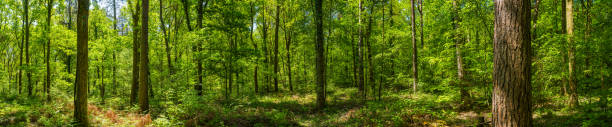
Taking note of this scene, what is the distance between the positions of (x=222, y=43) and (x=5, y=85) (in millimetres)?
26488

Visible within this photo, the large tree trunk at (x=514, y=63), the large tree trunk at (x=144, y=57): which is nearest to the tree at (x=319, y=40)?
the large tree trunk at (x=144, y=57)

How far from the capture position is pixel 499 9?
3.44 metres

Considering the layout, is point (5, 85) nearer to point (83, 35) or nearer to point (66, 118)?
point (66, 118)

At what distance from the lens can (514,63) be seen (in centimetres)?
331

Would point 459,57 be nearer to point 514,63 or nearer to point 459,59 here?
point 459,59

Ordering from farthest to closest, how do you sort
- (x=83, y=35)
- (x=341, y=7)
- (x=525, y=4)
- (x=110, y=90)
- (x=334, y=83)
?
(x=110, y=90), (x=334, y=83), (x=341, y=7), (x=83, y=35), (x=525, y=4)

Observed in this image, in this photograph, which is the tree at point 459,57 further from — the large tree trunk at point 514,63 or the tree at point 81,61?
the tree at point 81,61

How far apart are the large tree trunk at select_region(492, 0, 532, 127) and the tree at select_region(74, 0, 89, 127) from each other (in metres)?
8.96

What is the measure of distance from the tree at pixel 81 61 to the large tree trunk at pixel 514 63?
8.96 meters

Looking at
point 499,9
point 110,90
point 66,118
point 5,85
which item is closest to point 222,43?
point 66,118

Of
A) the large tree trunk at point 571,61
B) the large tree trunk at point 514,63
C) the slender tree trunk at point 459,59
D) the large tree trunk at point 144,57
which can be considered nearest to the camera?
the large tree trunk at point 514,63

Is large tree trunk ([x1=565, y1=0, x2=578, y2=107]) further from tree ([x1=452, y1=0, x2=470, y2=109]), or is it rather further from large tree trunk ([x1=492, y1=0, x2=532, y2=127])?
large tree trunk ([x1=492, y1=0, x2=532, y2=127])

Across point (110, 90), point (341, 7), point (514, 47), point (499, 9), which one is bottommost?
point (110, 90)

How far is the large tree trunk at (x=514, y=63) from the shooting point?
3281 mm
